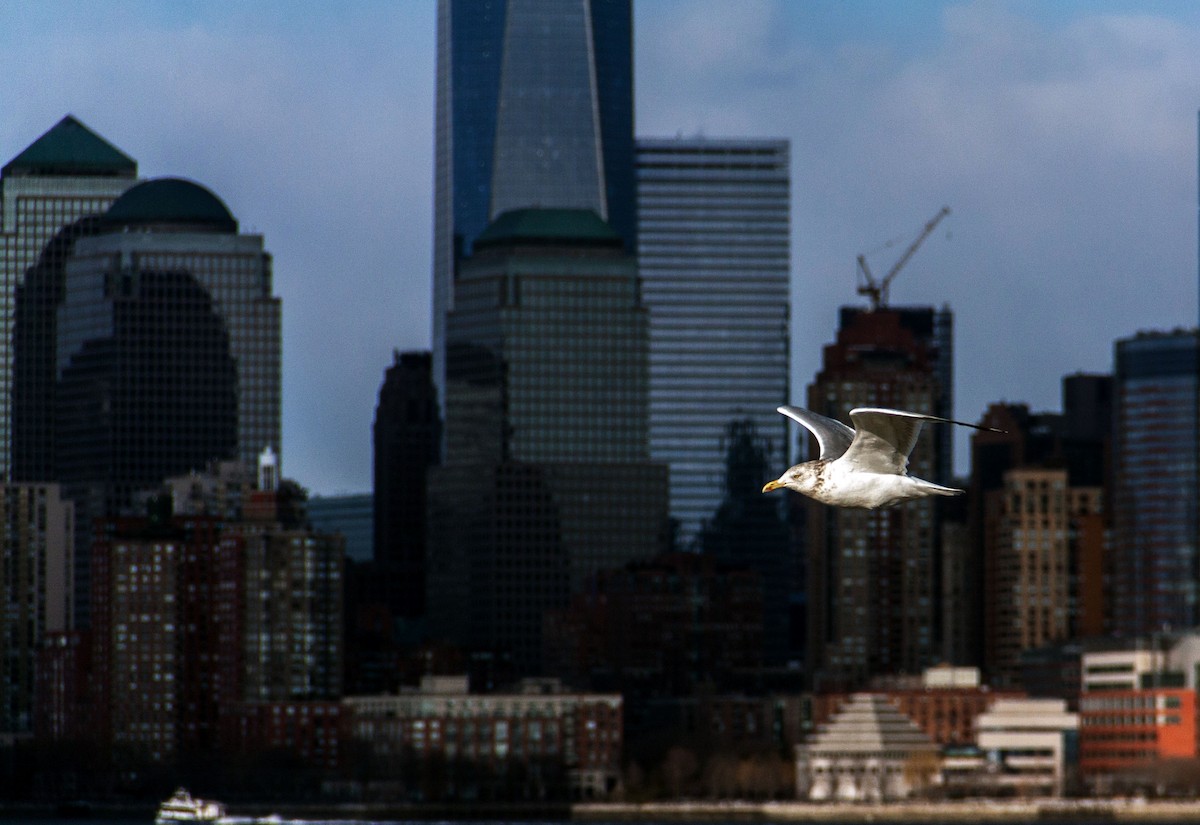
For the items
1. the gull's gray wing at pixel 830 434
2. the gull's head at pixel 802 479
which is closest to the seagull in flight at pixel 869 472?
the gull's head at pixel 802 479

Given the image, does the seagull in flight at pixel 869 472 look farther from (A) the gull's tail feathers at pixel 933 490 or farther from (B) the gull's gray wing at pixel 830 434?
(B) the gull's gray wing at pixel 830 434

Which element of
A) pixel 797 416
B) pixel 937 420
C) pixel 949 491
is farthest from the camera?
pixel 797 416

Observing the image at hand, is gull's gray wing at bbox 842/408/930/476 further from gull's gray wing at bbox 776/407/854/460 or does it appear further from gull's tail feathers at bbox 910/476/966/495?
gull's gray wing at bbox 776/407/854/460

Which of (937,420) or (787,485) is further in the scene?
(787,485)

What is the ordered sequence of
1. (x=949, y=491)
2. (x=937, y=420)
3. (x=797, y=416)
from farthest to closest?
1. (x=797, y=416)
2. (x=949, y=491)
3. (x=937, y=420)

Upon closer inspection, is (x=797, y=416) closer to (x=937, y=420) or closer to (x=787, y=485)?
(x=787, y=485)

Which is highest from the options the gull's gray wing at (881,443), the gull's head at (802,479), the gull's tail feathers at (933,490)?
the gull's gray wing at (881,443)

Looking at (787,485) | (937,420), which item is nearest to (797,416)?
(787,485)
